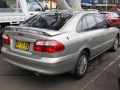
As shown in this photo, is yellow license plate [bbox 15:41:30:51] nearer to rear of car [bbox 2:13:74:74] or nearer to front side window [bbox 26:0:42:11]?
rear of car [bbox 2:13:74:74]

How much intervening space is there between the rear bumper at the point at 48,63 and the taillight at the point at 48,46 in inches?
7.0

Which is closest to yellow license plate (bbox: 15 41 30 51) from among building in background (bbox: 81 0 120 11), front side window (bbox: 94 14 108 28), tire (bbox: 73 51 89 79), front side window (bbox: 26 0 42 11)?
tire (bbox: 73 51 89 79)

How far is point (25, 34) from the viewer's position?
467 cm

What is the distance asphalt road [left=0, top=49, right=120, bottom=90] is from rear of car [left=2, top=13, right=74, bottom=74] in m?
0.48

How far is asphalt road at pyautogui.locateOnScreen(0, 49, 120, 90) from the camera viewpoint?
4.86 metres

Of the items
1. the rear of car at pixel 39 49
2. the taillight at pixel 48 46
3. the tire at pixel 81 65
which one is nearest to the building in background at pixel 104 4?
the tire at pixel 81 65

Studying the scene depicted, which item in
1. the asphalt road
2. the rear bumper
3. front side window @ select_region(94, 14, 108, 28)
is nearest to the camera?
the rear bumper

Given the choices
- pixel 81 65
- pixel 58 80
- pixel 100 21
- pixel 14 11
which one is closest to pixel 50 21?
pixel 81 65

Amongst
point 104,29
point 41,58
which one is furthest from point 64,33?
point 104,29

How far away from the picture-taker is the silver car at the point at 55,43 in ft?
14.6

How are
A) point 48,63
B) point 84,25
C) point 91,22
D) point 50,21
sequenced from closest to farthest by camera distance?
point 48,63, point 50,21, point 84,25, point 91,22

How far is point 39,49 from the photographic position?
4461 millimetres

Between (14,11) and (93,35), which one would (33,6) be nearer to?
(14,11)

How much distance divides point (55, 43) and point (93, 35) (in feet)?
5.34
